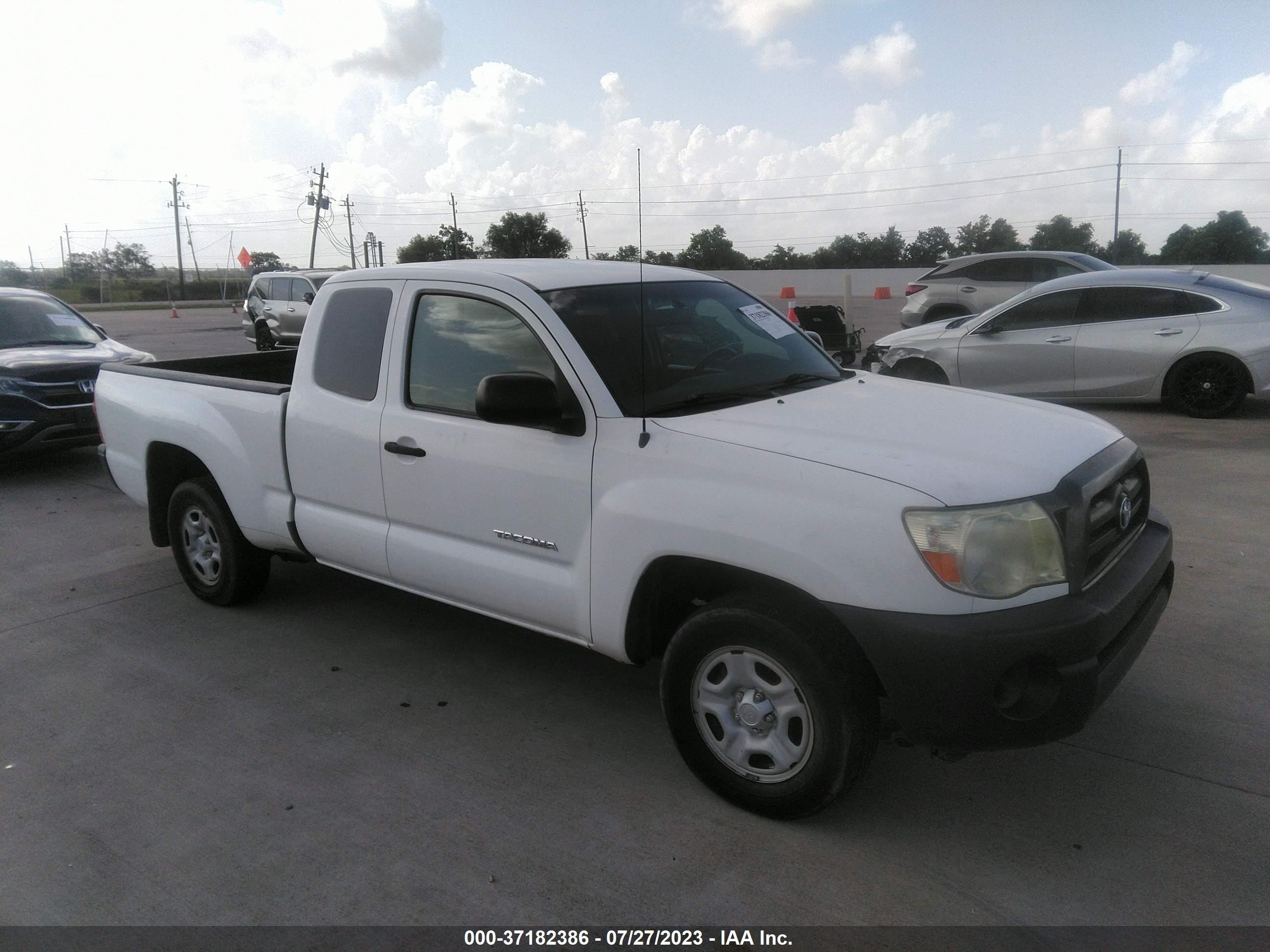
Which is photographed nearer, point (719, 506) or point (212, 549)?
point (719, 506)

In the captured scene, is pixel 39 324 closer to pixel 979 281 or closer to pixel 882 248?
pixel 979 281

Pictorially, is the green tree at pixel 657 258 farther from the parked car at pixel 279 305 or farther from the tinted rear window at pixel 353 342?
the parked car at pixel 279 305

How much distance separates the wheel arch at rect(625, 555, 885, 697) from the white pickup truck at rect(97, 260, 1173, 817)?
1cm

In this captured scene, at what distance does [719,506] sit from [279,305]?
19162mm

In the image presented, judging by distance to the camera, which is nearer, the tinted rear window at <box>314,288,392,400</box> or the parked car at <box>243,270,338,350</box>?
the tinted rear window at <box>314,288,392,400</box>

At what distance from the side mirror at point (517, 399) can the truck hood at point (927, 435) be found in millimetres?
416

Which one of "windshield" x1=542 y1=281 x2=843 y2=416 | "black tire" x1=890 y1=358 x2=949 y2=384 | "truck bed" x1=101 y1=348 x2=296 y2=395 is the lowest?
"black tire" x1=890 y1=358 x2=949 y2=384

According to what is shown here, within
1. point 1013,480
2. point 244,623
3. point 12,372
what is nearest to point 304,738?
point 244,623

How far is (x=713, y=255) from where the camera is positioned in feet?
142

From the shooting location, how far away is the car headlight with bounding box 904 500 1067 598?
275cm

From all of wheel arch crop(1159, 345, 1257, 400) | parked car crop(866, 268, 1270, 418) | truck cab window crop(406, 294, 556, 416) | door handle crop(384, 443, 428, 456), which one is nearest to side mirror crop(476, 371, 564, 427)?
truck cab window crop(406, 294, 556, 416)

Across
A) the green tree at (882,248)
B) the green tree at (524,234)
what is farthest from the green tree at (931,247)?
the green tree at (524,234)

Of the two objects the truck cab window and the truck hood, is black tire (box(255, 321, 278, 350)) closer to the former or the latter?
the truck cab window

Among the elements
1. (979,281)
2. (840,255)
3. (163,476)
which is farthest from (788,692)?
(840,255)
